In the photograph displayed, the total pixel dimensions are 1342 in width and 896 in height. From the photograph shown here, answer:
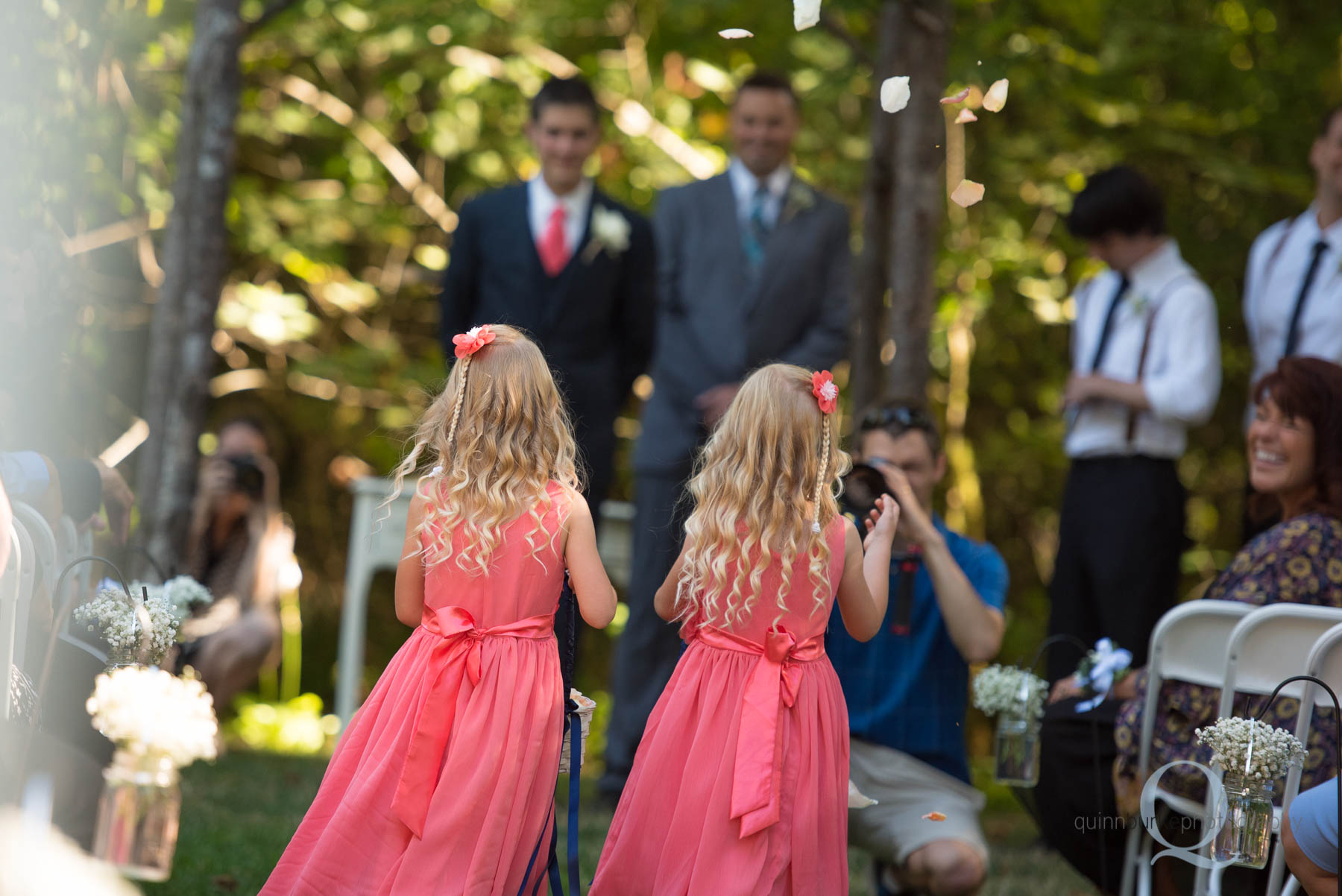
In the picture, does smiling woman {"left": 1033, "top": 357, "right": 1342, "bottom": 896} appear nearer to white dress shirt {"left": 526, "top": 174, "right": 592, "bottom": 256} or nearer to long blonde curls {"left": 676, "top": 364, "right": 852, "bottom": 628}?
long blonde curls {"left": 676, "top": 364, "right": 852, "bottom": 628}

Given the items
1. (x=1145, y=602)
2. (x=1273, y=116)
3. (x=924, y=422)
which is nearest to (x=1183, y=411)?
(x=1145, y=602)

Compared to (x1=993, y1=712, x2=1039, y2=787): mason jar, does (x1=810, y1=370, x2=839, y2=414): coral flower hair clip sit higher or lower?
higher

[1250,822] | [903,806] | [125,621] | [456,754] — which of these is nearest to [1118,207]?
[903,806]

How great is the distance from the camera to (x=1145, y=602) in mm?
4059

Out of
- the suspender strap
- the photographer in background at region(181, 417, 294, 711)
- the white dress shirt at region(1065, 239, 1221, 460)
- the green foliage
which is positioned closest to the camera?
the white dress shirt at region(1065, 239, 1221, 460)

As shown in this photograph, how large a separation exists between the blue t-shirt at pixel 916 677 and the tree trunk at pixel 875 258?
1627 millimetres

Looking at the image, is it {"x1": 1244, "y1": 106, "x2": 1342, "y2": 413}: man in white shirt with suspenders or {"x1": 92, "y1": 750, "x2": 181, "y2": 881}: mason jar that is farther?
{"x1": 1244, "y1": 106, "x2": 1342, "y2": 413}: man in white shirt with suspenders

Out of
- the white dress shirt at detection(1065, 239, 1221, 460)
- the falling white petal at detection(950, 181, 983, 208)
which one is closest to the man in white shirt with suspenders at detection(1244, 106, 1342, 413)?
the white dress shirt at detection(1065, 239, 1221, 460)

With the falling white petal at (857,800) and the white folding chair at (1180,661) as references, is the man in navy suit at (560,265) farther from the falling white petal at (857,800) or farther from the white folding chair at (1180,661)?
the white folding chair at (1180,661)

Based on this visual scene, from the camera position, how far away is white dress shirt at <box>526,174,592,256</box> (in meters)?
4.40

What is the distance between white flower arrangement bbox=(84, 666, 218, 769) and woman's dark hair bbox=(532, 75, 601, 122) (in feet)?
8.51

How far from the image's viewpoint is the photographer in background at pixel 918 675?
2934 millimetres

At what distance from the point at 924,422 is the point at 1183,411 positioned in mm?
1113

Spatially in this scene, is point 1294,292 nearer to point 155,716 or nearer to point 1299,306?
point 1299,306
